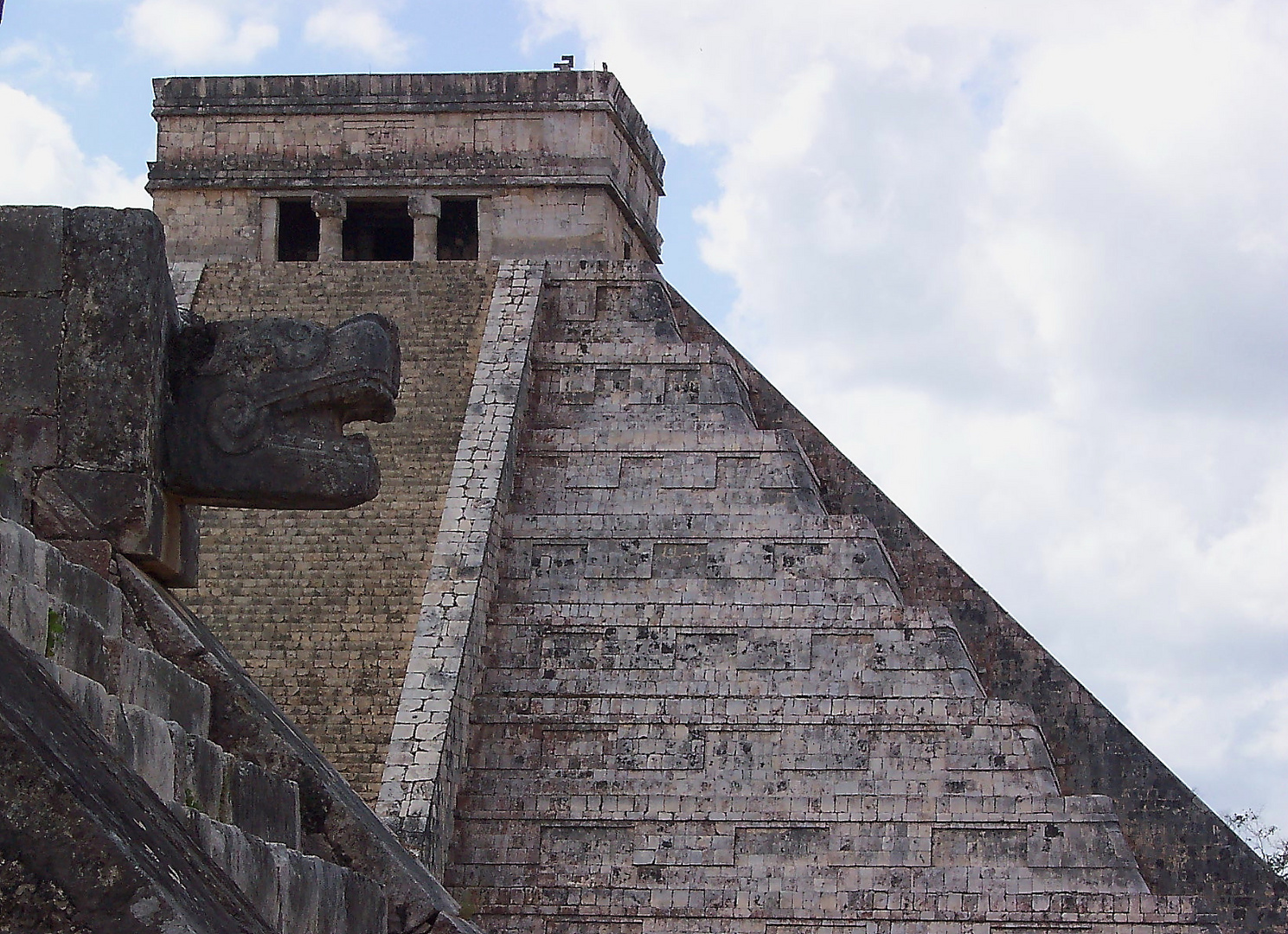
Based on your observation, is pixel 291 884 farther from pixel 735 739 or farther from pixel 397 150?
pixel 397 150

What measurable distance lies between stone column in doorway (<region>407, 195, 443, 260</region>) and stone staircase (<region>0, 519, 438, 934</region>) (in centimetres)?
1376

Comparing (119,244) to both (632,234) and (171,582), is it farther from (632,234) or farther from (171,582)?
(632,234)

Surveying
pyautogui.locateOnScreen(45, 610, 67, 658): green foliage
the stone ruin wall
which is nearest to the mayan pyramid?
the stone ruin wall

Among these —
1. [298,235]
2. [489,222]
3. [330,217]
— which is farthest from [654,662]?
[298,235]

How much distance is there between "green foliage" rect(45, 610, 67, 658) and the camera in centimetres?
458

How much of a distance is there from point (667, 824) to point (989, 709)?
2.31m

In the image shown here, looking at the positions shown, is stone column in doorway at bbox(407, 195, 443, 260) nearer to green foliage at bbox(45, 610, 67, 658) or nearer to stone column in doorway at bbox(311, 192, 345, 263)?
stone column in doorway at bbox(311, 192, 345, 263)

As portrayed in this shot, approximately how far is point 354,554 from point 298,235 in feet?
17.0

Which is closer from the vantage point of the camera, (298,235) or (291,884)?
(291,884)

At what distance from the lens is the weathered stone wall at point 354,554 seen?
15.2 m

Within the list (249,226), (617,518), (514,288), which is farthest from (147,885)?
(249,226)

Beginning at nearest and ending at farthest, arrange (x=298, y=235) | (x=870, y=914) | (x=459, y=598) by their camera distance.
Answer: (x=870, y=914)
(x=459, y=598)
(x=298, y=235)

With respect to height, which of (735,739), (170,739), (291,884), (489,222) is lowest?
(291,884)

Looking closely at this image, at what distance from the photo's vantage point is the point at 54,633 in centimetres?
465
